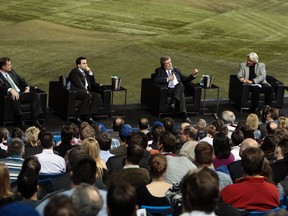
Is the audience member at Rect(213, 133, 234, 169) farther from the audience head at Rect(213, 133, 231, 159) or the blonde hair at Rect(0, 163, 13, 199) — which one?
the blonde hair at Rect(0, 163, 13, 199)

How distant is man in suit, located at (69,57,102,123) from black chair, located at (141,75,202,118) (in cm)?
126

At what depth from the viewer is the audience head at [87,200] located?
600 centimetres

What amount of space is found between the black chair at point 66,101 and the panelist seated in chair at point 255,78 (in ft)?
10.2

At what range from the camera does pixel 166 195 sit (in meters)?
7.71

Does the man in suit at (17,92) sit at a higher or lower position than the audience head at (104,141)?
lower

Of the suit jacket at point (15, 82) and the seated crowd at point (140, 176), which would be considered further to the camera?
the suit jacket at point (15, 82)

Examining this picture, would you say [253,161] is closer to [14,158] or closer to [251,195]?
[251,195]

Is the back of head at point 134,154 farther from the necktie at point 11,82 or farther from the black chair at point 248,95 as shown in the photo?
the black chair at point 248,95

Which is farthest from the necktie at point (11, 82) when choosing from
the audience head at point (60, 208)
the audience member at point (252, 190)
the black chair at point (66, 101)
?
the audience head at point (60, 208)

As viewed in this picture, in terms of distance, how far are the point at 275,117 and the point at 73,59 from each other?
8720mm

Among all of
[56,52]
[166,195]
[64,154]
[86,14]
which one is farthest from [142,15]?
[166,195]

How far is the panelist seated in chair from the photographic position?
55.5 ft

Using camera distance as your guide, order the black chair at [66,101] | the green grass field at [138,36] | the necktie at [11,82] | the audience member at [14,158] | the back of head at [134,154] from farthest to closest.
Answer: the green grass field at [138,36]
the black chair at [66,101]
the necktie at [11,82]
the audience member at [14,158]
the back of head at [134,154]

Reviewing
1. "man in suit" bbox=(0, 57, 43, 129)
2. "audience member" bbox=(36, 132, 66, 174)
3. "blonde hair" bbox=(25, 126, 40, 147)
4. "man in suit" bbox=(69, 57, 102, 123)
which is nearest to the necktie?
"man in suit" bbox=(0, 57, 43, 129)
